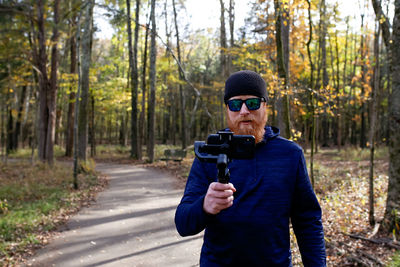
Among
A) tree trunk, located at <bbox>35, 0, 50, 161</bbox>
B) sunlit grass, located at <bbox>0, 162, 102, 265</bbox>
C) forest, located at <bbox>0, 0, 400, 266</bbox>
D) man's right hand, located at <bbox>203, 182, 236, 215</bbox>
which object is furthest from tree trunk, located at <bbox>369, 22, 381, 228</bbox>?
tree trunk, located at <bbox>35, 0, 50, 161</bbox>

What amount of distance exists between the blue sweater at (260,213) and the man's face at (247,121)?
0.09m

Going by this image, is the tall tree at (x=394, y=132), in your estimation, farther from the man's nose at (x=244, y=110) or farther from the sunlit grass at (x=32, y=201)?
the sunlit grass at (x=32, y=201)

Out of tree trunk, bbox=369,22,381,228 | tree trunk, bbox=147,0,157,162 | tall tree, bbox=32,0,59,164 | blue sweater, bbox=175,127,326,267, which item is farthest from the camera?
tree trunk, bbox=147,0,157,162

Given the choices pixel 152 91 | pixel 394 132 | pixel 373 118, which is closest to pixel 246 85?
pixel 394 132

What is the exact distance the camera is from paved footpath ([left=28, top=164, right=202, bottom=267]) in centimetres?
559

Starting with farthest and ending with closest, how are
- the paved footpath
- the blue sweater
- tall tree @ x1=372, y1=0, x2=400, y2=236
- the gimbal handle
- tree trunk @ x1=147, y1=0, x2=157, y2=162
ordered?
1. tree trunk @ x1=147, y1=0, x2=157, y2=162
2. tall tree @ x1=372, y1=0, x2=400, y2=236
3. the paved footpath
4. the blue sweater
5. the gimbal handle

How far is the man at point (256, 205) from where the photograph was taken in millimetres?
1771

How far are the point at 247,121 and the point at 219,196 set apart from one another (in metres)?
0.67

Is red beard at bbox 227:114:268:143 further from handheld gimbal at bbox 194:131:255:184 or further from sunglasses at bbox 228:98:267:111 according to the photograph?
handheld gimbal at bbox 194:131:255:184

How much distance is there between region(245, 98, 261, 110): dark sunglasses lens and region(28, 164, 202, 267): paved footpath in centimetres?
423

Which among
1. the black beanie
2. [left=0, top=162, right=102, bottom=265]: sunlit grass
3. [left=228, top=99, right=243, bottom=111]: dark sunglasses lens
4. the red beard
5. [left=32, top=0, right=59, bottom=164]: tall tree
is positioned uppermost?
[left=32, top=0, right=59, bottom=164]: tall tree

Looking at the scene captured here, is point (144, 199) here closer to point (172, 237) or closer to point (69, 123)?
point (172, 237)

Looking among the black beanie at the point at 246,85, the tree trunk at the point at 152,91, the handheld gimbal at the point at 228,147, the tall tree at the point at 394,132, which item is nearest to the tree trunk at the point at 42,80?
the tree trunk at the point at 152,91

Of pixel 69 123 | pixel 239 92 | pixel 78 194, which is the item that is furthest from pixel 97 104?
pixel 239 92
